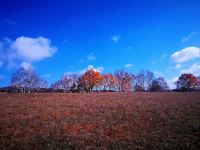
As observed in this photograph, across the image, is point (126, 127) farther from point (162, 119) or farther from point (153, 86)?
point (153, 86)

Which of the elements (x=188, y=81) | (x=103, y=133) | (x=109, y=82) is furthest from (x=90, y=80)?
(x=103, y=133)

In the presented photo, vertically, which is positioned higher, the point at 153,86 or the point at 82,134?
the point at 153,86

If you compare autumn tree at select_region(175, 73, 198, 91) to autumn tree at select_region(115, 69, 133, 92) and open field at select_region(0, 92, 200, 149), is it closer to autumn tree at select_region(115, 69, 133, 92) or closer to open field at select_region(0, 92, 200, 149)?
autumn tree at select_region(115, 69, 133, 92)

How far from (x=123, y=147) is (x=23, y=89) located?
10315 cm

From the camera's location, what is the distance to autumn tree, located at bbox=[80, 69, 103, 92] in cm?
13875

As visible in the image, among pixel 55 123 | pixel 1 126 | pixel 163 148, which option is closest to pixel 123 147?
pixel 163 148

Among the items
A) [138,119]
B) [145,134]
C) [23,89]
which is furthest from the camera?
[23,89]

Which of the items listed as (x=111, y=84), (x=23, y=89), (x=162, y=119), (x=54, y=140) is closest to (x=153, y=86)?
(x=111, y=84)

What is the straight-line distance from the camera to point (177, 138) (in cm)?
1523

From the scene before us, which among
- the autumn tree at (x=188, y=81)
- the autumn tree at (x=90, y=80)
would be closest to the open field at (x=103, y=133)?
the autumn tree at (x=90, y=80)

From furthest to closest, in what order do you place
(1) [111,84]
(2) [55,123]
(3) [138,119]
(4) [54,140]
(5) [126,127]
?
(1) [111,84] < (3) [138,119] < (2) [55,123] < (5) [126,127] < (4) [54,140]

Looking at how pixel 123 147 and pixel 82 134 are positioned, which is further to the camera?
pixel 82 134

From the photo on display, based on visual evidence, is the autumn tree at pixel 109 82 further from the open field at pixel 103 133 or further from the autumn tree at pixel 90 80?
the open field at pixel 103 133

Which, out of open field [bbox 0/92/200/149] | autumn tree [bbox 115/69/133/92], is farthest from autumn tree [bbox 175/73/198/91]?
open field [bbox 0/92/200/149]
